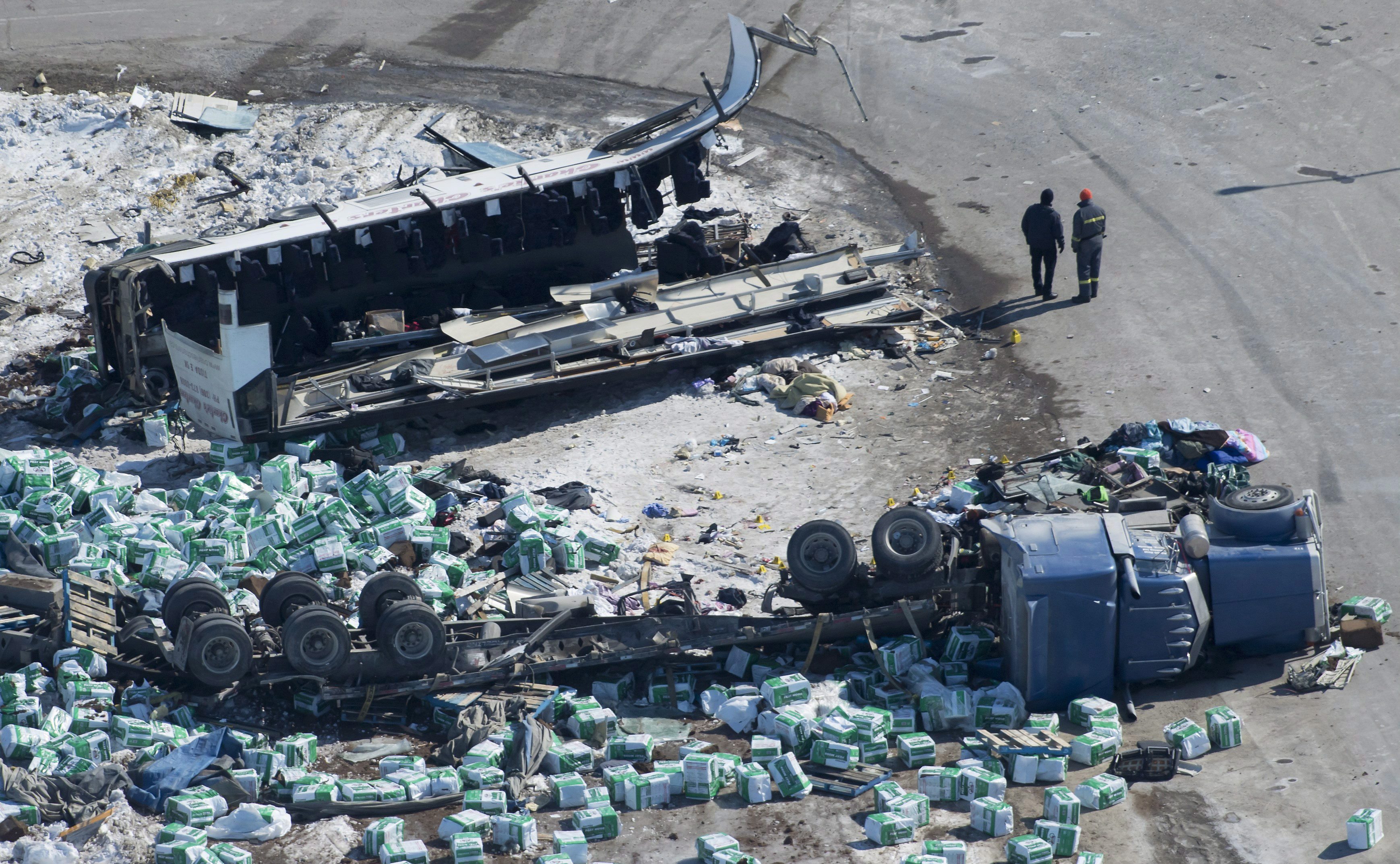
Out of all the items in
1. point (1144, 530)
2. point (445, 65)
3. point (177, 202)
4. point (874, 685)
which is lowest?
point (874, 685)

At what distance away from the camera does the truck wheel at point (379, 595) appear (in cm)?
1129

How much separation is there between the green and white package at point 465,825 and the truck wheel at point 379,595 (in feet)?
6.97

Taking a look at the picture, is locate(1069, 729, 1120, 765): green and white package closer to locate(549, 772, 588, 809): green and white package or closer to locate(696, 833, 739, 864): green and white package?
locate(696, 833, 739, 864): green and white package

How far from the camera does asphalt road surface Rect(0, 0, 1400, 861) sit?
1078 centimetres

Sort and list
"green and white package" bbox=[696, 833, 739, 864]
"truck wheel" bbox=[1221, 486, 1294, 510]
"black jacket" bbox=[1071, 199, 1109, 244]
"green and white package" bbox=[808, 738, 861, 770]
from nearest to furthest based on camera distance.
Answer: "green and white package" bbox=[696, 833, 739, 864] < "green and white package" bbox=[808, 738, 861, 770] < "truck wheel" bbox=[1221, 486, 1294, 510] < "black jacket" bbox=[1071, 199, 1109, 244]

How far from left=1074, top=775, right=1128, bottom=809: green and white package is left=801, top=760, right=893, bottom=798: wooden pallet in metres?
1.32

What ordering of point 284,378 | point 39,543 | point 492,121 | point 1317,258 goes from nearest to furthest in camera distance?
point 39,543 < point 284,378 < point 1317,258 < point 492,121

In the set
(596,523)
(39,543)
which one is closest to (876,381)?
(596,523)

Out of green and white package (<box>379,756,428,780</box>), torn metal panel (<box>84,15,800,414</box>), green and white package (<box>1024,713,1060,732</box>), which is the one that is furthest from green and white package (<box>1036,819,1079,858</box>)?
torn metal panel (<box>84,15,800,414</box>)

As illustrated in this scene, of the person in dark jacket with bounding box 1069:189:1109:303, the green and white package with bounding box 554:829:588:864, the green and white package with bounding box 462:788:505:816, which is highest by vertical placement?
the person in dark jacket with bounding box 1069:189:1109:303

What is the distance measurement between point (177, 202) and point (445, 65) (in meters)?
5.41

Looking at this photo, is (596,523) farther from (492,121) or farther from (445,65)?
(445,65)

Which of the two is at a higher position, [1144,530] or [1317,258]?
[1317,258]

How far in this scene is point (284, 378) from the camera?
15.4 m
